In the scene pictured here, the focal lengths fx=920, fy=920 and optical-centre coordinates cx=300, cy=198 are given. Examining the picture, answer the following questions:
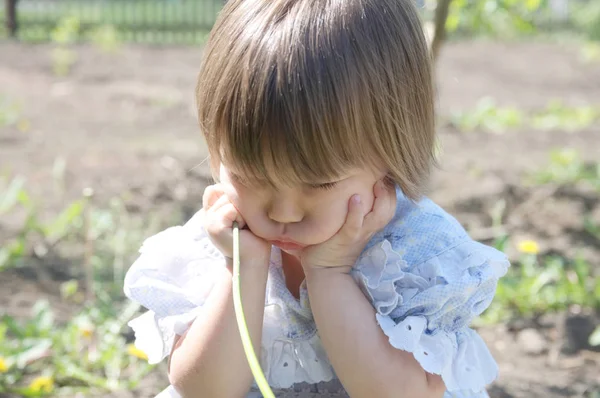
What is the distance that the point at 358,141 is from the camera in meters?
1.53

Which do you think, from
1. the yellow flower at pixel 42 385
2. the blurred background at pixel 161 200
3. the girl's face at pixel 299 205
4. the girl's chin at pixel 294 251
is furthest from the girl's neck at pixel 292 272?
the yellow flower at pixel 42 385

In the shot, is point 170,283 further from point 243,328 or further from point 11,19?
point 11,19

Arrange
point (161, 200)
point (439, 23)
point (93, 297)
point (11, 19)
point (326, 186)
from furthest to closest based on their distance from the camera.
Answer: point (11, 19) < point (161, 200) < point (439, 23) < point (93, 297) < point (326, 186)

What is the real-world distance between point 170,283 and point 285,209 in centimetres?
40

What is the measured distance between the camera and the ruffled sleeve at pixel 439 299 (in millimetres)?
1643

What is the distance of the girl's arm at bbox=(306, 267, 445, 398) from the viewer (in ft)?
5.28

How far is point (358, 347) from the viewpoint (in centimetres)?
161

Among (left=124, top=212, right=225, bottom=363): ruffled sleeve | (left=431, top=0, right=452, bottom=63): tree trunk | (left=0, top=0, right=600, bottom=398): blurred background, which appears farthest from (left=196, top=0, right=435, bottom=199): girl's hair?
(left=431, top=0, right=452, bottom=63): tree trunk

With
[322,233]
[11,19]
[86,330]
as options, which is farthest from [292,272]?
[11,19]

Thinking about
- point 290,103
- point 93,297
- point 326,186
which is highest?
point 290,103

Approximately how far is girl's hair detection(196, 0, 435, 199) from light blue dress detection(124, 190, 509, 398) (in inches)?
7.3

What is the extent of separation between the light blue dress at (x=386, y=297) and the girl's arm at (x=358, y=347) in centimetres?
3

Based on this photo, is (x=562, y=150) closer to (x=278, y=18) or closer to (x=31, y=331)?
(x=31, y=331)

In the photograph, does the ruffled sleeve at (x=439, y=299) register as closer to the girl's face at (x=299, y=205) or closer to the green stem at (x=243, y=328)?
the girl's face at (x=299, y=205)
